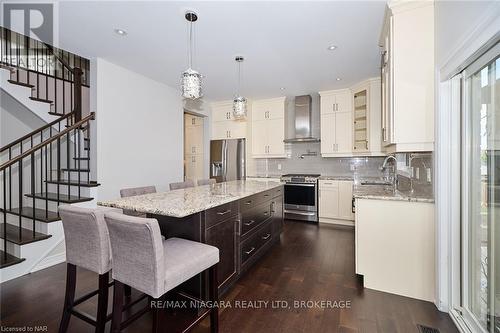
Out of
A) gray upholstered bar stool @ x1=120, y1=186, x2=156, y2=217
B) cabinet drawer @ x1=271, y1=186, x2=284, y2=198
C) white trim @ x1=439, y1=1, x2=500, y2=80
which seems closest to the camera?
white trim @ x1=439, y1=1, x2=500, y2=80

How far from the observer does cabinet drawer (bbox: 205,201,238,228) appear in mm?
1814

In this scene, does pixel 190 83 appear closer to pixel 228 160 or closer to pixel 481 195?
pixel 481 195

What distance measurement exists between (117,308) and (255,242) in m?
1.51

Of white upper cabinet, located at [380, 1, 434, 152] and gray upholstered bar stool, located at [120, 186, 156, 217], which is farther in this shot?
gray upholstered bar stool, located at [120, 186, 156, 217]

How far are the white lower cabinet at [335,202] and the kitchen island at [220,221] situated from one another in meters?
1.96

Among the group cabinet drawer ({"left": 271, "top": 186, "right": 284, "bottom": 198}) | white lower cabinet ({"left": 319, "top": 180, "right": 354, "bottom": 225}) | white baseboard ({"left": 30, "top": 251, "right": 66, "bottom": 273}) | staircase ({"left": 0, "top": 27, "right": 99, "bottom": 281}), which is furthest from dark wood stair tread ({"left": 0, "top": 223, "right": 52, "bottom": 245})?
white lower cabinet ({"left": 319, "top": 180, "right": 354, "bottom": 225})

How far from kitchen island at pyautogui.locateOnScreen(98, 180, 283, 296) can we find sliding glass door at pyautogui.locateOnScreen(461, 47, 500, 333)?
1.77 meters

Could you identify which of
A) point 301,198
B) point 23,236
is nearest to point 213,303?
A: point 23,236

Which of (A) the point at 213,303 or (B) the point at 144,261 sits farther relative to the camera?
(A) the point at 213,303

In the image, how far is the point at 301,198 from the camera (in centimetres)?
467

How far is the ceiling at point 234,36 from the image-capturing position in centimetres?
215

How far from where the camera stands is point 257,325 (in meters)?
1.73

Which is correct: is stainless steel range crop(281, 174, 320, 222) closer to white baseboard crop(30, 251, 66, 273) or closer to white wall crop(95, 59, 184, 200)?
white wall crop(95, 59, 184, 200)

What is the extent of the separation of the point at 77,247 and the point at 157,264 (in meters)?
0.71
